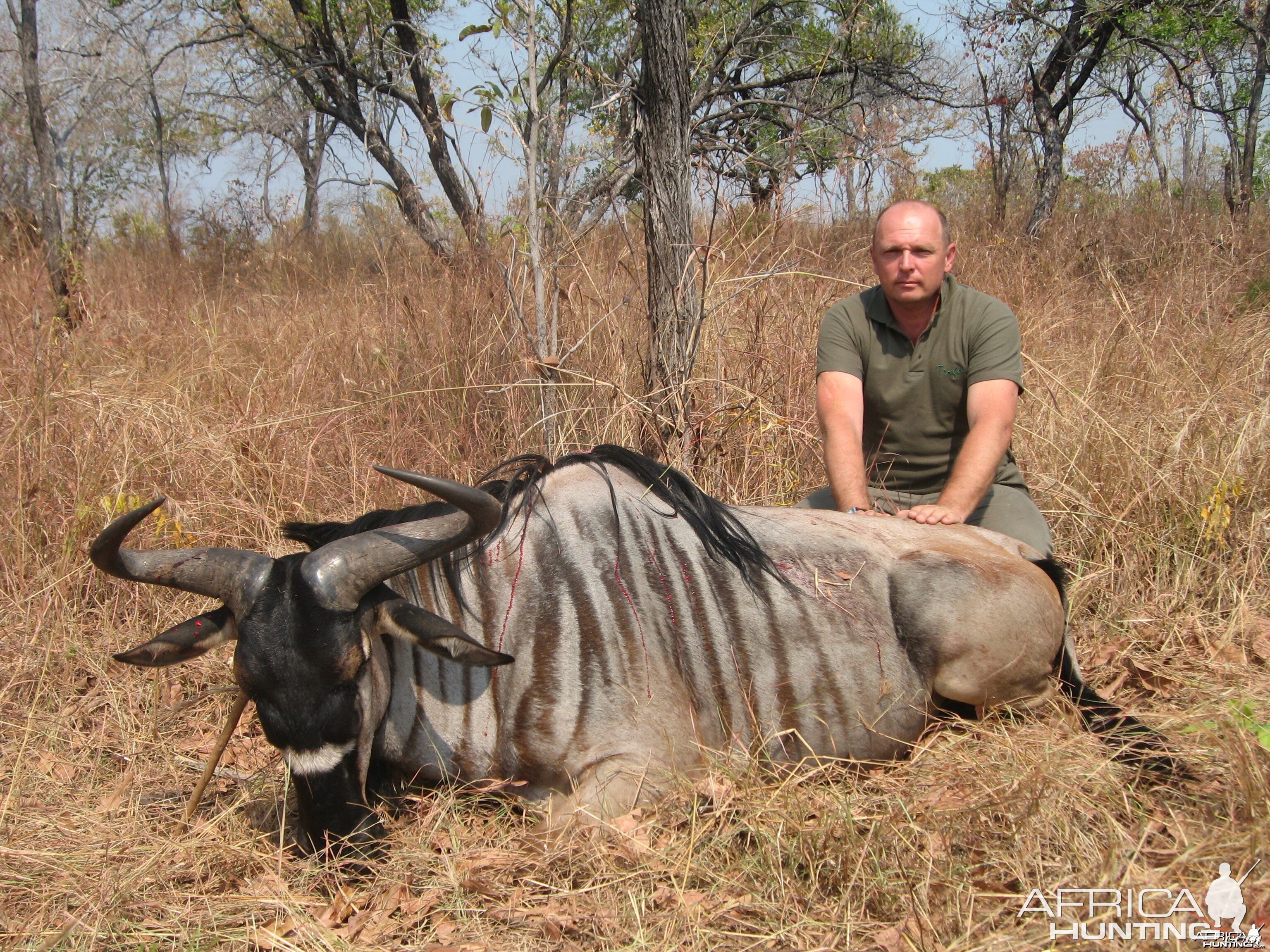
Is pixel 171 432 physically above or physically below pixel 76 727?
above

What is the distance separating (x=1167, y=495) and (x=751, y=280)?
229 cm

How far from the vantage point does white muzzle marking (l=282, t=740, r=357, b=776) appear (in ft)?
7.64

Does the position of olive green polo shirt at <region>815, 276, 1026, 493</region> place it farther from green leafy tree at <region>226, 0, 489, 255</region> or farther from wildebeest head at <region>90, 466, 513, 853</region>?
green leafy tree at <region>226, 0, 489, 255</region>

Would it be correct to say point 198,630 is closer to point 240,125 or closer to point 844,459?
point 844,459

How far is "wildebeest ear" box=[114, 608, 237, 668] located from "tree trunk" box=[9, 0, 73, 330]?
4.04 meters

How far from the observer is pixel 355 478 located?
4.38m

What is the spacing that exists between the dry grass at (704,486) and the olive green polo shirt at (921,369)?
635mm

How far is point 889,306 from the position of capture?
3754 millimetres

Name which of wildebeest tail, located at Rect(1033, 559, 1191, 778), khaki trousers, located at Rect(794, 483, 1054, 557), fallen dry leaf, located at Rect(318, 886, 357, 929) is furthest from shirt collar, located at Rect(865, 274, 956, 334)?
fallen dry leaf, located at Rect(318, 886, 357, 929)

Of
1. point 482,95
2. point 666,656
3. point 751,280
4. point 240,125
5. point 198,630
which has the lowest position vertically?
point 666,656

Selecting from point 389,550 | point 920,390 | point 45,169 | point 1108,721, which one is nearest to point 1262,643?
point 1108,721

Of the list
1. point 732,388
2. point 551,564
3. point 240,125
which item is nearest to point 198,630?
point 551,564

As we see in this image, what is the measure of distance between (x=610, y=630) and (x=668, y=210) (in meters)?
2.17

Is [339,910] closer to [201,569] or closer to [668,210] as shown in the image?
[201,569]
